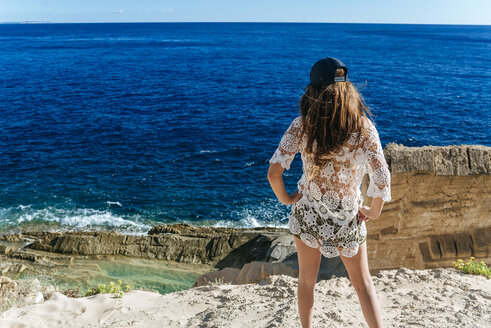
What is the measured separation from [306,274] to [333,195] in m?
0.74

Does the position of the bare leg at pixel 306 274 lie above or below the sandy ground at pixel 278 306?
above

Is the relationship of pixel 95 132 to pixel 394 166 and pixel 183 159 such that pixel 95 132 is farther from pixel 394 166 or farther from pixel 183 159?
pixel 394 166

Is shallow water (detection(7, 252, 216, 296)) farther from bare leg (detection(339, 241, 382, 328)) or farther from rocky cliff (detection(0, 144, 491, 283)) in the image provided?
bare leg (detection(339, 241, 382, 328))

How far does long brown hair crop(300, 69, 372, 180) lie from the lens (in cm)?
269

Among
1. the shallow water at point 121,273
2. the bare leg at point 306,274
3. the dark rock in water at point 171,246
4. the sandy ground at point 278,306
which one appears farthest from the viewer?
the dark rock in water at point 171,246

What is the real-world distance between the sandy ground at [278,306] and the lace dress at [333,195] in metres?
1.43

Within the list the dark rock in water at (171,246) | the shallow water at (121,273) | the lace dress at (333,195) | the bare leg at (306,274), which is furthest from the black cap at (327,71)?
the shallow water at (121,273)

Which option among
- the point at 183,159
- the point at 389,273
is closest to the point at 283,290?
the point at 389,273

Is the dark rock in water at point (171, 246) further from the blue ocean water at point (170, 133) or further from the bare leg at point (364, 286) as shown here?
the bare leg at point (364, 286)

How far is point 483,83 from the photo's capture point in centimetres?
3622

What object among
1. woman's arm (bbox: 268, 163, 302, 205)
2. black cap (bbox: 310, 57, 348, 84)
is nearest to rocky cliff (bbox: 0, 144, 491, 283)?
woman's arm (bbox: 268, 163, 302, 205)

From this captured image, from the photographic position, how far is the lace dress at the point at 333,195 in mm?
2824

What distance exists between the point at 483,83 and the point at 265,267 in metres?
37.9

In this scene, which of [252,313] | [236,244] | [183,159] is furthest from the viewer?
[183,159]
